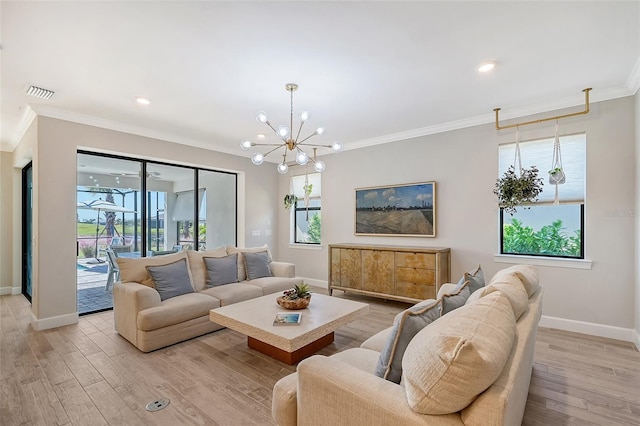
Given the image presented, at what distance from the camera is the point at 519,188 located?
3.59 meters

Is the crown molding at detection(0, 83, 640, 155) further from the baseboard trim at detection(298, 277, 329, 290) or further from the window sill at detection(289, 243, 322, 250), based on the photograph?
the baseboard trim at detection(298, 277, 329, 290)

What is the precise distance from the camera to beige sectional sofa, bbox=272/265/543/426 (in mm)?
996

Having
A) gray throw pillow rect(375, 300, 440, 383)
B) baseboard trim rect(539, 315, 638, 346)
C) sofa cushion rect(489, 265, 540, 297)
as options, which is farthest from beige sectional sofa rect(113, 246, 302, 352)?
baseboard trim rect(539, 315, 638, 346)

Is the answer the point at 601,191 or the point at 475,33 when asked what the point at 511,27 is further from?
the point at 601,191

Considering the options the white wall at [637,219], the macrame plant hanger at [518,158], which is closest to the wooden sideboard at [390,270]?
the macrame plant hanger at [518,158]

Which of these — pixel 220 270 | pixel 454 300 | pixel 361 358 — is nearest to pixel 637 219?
pixel 454 300

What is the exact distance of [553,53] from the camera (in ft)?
8.41

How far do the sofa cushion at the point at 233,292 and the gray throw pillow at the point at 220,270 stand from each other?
0.10 meters

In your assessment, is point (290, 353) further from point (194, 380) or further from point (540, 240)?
point (540, 240)

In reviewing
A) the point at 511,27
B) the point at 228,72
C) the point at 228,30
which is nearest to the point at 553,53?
the point at 511,27

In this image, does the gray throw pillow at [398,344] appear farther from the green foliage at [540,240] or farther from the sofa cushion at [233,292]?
the green foliage at [540,240]

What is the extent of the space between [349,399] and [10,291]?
7.15 m

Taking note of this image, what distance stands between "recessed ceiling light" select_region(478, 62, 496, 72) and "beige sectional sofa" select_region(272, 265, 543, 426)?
2.14 metres

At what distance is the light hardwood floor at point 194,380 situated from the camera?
2057mm
